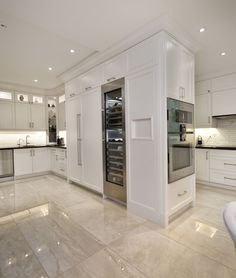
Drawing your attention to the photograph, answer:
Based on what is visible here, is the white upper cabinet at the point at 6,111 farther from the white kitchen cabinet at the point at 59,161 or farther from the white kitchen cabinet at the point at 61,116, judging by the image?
the white kitchen cabinet at the point at 59,161

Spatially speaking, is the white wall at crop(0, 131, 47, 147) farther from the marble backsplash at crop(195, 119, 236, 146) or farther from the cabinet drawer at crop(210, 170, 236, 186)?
the cabinet drawer at crop(210, 170, 236, 186)

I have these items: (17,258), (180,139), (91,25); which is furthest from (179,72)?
(17,258)

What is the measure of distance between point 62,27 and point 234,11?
2038mm

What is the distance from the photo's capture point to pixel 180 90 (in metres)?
2.37

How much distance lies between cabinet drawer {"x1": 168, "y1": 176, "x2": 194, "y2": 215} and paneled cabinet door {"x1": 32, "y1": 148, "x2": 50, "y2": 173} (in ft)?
13.6

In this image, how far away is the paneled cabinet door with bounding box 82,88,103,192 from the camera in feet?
10.3

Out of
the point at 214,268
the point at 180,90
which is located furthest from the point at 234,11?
the point at 214,268

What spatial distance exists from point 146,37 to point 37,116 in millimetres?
4301

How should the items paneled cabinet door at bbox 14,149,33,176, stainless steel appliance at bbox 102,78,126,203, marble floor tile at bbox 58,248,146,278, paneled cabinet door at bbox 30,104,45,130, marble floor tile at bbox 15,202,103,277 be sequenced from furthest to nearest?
paneled cabinet door at bbox 30,104,45,130 < paneled cabinet door at bbox 14,149,33,176 < stainless steel appliance at bbox 102,78,126,203 < marble floor tile at bbox 15,202,103,277 < marble floor tile at bbox 58,248,146,278

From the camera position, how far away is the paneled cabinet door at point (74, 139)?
3.69 meters

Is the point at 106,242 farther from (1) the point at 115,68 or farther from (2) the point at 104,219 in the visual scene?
(1) the point at 115,68

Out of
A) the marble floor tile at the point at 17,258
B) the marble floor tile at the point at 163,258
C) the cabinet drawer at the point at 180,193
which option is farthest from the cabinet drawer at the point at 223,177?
the marble floor tile at the point at 17,258

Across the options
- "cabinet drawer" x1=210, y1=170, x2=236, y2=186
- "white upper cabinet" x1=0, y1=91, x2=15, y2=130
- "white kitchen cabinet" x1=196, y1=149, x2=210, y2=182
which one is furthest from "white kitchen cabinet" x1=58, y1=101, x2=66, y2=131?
"cabinet drawer" x1=210, y1=170, x2=236, y2=186

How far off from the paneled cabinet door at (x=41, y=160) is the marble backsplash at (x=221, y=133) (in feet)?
14.6
